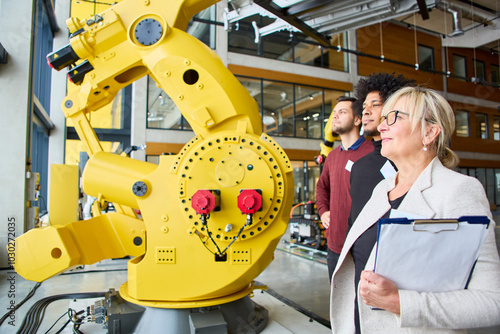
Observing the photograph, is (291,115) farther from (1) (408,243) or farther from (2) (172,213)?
(1) (408,243)

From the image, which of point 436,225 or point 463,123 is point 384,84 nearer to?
point 436,225

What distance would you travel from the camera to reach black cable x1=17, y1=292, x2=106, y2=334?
2855 millimetres

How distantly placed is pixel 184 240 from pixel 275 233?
0.72 m

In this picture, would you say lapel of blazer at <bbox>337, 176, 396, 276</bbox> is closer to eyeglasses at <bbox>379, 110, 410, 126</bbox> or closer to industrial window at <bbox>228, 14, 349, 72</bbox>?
eyeglasses at <bbox>379, 110, 410, 126</bbox>

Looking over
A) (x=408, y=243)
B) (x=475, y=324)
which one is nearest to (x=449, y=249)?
(x=408, y=243)

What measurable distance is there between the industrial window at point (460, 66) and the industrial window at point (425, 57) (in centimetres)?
212

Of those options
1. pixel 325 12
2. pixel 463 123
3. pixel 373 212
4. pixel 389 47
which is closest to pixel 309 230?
pixel 325 12

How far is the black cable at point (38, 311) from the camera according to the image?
2.85 metres

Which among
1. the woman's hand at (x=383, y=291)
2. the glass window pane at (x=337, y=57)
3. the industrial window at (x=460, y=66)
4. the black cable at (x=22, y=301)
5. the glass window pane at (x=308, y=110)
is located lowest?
the black cable at (x=22, y=301)

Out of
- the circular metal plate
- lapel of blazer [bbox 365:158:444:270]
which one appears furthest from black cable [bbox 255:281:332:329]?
the circular metal plate

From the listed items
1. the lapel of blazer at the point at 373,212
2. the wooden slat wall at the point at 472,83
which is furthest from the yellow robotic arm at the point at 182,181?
the wooden slat wall at the point at 472,83

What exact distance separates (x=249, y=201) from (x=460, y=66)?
2128 cm

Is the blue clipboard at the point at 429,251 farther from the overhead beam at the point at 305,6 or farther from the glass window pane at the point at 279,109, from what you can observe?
the glass window pane at the point at 279,109

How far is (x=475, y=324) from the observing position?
959mm
